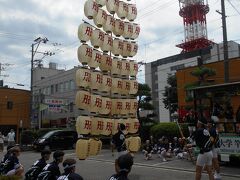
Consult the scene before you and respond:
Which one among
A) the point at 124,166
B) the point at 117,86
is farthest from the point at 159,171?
Result: the point at 124,166

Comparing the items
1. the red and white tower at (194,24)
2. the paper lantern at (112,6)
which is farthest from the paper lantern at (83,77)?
the red and white tower at (194,24)

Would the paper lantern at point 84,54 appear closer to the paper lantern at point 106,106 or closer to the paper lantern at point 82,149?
the paper lantern at point 106,106

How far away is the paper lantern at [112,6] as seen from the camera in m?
14.9

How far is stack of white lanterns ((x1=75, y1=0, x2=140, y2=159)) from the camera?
43.7 ft

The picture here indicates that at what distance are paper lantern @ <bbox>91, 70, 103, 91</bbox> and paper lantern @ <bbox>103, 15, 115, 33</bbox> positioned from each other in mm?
1885

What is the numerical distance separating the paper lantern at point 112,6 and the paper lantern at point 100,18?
53 centimetres

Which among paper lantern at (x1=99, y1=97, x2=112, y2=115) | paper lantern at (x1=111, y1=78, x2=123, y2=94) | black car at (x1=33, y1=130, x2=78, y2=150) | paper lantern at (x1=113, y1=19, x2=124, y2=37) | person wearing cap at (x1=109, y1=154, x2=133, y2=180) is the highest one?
paper lantern at (x1=113, y1=19, x2=124, y2=37)

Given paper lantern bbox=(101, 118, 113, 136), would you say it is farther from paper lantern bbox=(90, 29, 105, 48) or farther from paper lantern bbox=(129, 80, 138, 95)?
paper lantern bbox=(90, 29, 105, 48)

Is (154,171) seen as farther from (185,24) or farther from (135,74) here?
(185,24)

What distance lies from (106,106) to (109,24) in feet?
10.9

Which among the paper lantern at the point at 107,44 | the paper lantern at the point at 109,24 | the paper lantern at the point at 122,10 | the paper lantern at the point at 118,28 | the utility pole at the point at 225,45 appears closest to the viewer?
the paper lantern at the point at 107,44

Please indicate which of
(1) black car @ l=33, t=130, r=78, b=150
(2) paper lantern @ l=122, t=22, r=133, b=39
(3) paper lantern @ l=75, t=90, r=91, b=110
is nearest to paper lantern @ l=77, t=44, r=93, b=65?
(3) paper lantern @ l=75, t=90, r=91, b=110

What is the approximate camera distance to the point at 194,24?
244 ft

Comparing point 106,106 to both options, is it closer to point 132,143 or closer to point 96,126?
point 96,126
